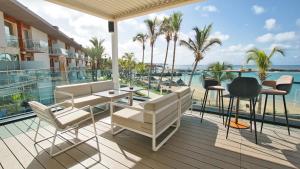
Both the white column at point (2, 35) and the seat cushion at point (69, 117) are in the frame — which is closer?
the seat cushion at point (69, 117)

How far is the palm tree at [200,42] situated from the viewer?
9016mm

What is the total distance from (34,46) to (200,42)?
1358cm

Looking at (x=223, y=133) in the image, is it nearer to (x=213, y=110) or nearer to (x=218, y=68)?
(x=213, y=110)

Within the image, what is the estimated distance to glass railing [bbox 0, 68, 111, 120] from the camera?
12.3ft

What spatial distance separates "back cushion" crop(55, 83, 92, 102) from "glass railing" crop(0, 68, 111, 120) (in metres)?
0.95

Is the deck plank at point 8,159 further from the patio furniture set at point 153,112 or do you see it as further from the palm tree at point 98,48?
the palm tree at point 98,48

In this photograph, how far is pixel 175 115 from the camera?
9.77ft

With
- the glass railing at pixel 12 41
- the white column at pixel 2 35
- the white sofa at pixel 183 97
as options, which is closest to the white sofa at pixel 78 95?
the white sofa at pixel 183 97

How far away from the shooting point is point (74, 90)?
4.04m

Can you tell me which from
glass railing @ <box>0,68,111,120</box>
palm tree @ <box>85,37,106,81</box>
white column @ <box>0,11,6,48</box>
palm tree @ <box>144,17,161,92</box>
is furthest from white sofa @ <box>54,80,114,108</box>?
palm tree @ <box>85,37,106,81</box>

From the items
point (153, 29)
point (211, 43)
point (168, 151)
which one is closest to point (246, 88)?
point (168, 151)

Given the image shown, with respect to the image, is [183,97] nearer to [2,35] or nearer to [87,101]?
[87,101]

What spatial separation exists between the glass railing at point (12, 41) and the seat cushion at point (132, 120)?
12.0 meters

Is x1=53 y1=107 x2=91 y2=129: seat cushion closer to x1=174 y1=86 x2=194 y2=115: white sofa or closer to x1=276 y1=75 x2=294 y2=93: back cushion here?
x1=174 y1=86 x2=194 y2=115: white sofa
